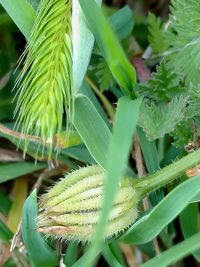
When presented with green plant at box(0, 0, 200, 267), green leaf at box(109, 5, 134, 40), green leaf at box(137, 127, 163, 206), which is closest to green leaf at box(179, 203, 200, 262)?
green plant at box(0, 0, 200, 267)

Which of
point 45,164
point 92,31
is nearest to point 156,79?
point 92,31

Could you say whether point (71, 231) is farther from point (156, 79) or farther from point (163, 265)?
point (156, 79)

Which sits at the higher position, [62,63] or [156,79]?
[62,63]

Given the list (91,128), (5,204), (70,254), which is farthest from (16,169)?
(91,128)

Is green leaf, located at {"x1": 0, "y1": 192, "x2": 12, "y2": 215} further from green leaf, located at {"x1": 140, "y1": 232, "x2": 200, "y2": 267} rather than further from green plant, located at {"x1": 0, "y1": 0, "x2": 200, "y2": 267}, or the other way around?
green leaf, located at {"x1": 140, "y1": 232, "x2": 200, "y2": 267}

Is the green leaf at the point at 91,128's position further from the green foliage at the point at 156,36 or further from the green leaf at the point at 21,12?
the green foliage at the point at 156,36

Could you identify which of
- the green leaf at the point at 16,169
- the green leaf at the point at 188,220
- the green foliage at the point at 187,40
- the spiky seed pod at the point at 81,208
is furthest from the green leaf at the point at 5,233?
the green foliage at the point at 187,40
